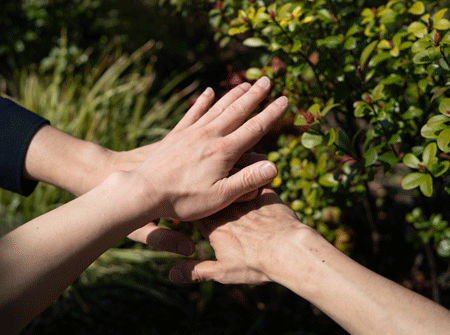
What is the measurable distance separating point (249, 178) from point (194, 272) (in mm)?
574

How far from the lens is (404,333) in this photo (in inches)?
39.9

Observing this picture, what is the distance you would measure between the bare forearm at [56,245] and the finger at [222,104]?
1.86 feet

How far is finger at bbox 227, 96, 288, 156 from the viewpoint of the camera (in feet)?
5.09

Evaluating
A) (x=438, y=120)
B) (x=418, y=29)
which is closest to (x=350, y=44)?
(x=418, y=29)

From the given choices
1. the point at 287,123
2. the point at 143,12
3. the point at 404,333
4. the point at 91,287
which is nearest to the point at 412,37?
the point at 287,123

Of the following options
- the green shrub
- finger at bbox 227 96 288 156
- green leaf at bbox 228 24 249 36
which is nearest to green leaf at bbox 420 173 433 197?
the green shrub

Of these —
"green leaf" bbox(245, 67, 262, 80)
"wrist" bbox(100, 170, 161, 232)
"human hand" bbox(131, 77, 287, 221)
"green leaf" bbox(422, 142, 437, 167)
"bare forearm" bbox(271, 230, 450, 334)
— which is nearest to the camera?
"bare forearm" bbox(271, 230, 450, 334)

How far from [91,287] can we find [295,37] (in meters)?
2.36

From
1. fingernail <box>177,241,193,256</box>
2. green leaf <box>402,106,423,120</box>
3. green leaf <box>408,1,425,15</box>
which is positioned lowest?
fingernail <box>177,241,193,256</box>

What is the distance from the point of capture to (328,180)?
1.55 metres

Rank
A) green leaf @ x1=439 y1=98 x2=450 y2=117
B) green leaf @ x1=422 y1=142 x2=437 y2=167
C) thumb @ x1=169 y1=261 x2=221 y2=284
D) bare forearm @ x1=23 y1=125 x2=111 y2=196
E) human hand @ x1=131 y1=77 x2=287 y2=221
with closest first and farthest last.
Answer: green leaf @ x1=439 y1=98 x2=450 y2=117 < green leaf @ x1=422 y1=142 x2=437 y2=167 < human hand @ x1=131 y1=77 x2=287 y2=221 < thumb @ x1=169 y1=261 x2=221 y2=284 < bare forearm @ x1=23 y1=125 x2=111 y2=196

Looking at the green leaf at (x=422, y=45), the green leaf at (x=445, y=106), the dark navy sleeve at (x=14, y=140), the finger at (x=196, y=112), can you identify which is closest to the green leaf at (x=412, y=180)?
the green leaf at (x=445, y=106)

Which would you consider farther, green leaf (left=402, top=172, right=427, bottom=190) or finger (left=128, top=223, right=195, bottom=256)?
finger (left=128, top=223, right=195, bottom=256)

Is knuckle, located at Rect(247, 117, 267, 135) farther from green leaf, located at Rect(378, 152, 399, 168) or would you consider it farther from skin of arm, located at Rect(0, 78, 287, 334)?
green leaf, located at Rect(378, 152, 399, 168)
